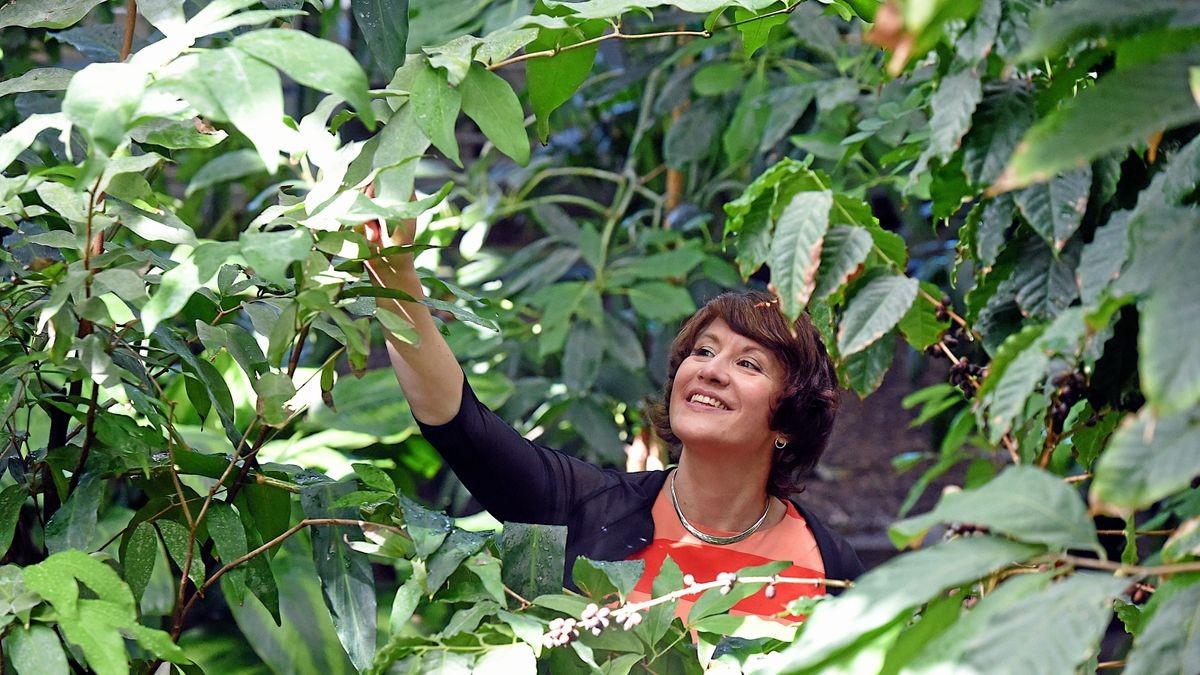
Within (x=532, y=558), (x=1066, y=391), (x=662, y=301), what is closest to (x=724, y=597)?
(x=532, y=558)

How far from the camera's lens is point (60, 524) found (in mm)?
885

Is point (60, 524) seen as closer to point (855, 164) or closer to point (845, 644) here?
point (845, 644)

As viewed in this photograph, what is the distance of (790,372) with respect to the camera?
142 cm

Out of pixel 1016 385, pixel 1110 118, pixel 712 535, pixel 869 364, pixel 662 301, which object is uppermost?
pixel 1110 118

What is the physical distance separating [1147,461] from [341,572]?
24.7 inches

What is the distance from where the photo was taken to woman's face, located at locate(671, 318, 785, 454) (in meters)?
1.36

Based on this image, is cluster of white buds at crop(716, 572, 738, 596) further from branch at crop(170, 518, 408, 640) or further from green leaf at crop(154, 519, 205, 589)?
green leaf at crop(154, 519, 205, 589)

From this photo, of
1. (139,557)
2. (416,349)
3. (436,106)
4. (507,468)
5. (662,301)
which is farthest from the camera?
(662,301)

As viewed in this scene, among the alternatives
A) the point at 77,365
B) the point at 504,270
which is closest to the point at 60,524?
the point at 77,365

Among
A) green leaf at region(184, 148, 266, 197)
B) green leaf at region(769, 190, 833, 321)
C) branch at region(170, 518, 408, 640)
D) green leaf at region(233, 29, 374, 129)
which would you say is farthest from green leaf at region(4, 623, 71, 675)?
green leaf at region(184, 148, 266, 197)

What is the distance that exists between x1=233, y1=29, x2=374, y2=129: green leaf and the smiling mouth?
0.78 m

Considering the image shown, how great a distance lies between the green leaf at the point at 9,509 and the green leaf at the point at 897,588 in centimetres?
61

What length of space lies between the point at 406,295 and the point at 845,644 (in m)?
0.45

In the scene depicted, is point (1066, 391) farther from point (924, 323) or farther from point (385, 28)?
point (385, 28)
